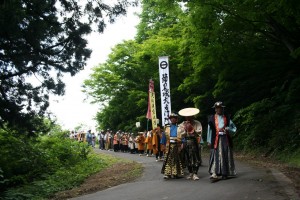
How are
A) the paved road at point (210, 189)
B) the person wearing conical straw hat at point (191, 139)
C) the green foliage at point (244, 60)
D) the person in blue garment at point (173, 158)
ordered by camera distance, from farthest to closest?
the green foliage at point (244, 60) → the person in blue garment at point (173, 158) → the person wearing conical straw hat at point (191, 139) → the paved road at point (210, 189)

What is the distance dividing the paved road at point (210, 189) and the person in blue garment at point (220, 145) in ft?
0.92

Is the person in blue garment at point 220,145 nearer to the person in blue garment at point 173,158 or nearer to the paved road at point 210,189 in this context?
the paved road at point 210,189

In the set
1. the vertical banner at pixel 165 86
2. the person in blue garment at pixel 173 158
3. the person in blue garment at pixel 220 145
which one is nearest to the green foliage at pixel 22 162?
the person in blue garment at pixel 173 158

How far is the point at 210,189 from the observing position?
798 centimetres

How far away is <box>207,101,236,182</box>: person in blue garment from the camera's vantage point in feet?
30.1

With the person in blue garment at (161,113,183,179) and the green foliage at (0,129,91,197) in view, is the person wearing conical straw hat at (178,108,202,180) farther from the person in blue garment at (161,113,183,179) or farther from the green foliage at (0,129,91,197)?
the green foliage at (0,129,91,197)

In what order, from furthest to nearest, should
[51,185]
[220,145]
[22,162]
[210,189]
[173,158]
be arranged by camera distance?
[22,162] < [51,185] < [173,158] < [220,145] < [210,189]

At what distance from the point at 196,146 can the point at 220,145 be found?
0.99 meters

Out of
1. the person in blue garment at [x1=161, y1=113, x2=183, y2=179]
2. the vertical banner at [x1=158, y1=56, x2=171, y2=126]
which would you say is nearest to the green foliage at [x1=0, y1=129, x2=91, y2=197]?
the person in blue garment at [x1=161, y1=113, x2=183, y2=179]

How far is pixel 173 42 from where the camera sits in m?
24.0

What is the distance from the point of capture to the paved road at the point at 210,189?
6.98 m

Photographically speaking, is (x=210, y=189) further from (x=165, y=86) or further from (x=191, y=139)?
(x=165, y=86)

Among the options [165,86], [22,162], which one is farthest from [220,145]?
[165,86]

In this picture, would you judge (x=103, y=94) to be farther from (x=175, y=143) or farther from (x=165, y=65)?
(x=175, y=143)
